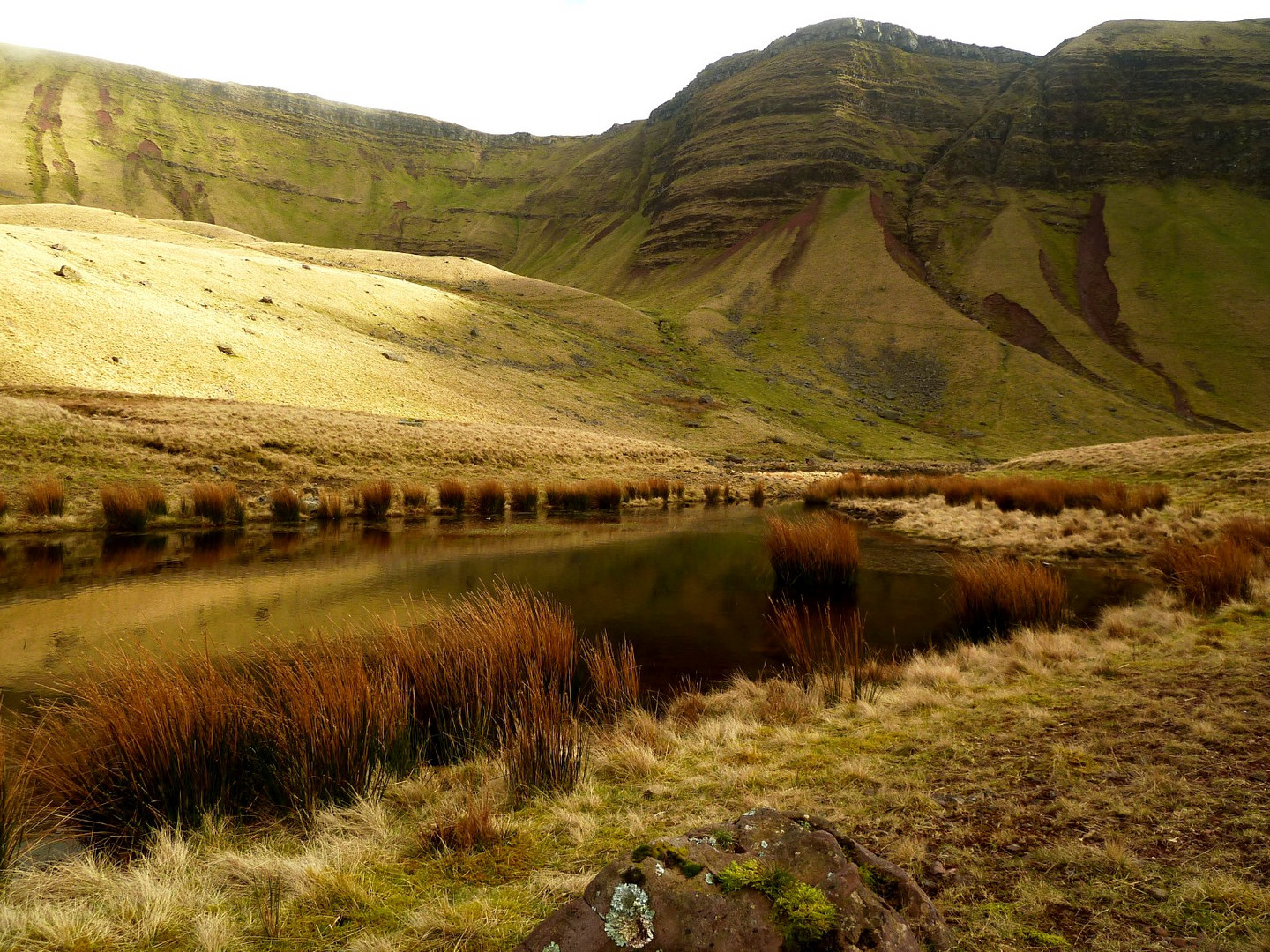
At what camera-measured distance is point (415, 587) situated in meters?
13.3

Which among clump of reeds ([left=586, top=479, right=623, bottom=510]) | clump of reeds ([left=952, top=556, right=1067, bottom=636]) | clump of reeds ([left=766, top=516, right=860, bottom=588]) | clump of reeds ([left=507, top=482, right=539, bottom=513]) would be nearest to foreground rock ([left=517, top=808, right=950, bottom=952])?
clump of reeds ([left=952, top=556, right=1067, bottom=636])

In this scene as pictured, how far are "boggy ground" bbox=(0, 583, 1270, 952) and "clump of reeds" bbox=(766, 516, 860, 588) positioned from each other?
7310mm

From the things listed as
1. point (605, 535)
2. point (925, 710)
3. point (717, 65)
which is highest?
point (717, 65)

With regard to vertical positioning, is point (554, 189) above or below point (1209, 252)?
above

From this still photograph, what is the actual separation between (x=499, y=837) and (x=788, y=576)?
38.8 feet

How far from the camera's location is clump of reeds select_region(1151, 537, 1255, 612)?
995 centimetres

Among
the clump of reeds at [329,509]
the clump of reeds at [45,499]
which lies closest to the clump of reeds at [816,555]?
the clump of reeds at [329,509]

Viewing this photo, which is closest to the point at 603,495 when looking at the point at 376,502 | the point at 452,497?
the point at 452,497

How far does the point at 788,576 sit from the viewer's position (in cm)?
1498

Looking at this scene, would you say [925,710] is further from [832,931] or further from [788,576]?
[788,576]

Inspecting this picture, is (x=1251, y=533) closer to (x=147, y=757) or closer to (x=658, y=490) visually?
(x=147, y=757)

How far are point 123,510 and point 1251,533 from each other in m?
29.6

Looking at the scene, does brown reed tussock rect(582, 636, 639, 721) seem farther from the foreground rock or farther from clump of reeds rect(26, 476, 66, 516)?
clump of reeds rect(26, 476, 66, 516)

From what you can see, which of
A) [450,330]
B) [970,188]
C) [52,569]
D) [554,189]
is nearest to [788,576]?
[52,569]
